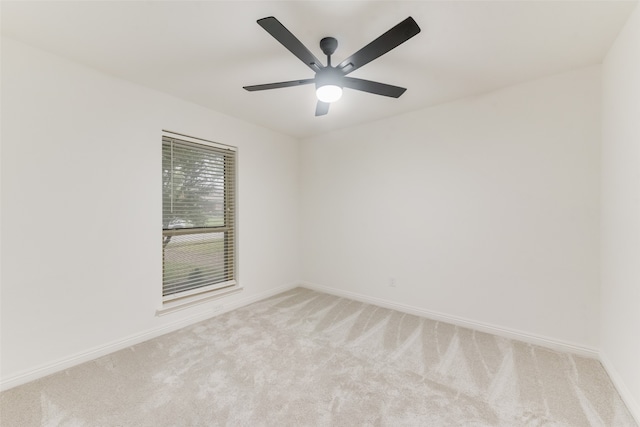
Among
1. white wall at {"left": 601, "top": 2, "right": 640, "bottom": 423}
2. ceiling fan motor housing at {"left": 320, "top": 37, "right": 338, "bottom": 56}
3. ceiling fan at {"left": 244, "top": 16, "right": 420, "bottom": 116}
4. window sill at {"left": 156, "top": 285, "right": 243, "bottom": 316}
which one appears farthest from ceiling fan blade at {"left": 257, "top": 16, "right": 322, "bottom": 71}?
window sill at {"left": 156, "top": 285, "right": 243, "bottom": 316}

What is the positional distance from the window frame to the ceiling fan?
4.81 ft

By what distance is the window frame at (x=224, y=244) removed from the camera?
2795 millimetres

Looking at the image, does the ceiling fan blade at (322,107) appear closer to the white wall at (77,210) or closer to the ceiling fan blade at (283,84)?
the ceiling fan blade at (283,84)

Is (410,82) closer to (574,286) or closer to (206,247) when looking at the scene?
(574,286)

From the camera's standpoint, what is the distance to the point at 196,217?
121 inches

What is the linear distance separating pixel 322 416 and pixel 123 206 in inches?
94.7

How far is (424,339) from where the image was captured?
255 cm

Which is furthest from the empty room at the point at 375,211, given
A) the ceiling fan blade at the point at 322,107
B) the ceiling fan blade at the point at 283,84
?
the ceiling fan blade at the point at 322,107

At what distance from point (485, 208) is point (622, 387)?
157 centimetres

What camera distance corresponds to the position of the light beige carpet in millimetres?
1605

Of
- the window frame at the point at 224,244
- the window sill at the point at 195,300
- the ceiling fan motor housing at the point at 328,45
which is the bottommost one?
the window sill at the point at 195,300

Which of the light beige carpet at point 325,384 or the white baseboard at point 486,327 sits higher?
the white baseboard at point 486,327

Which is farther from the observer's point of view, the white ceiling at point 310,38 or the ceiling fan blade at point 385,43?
the white ceiling at point 310,38

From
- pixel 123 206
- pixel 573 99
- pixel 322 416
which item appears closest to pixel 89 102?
pixel 123 206
